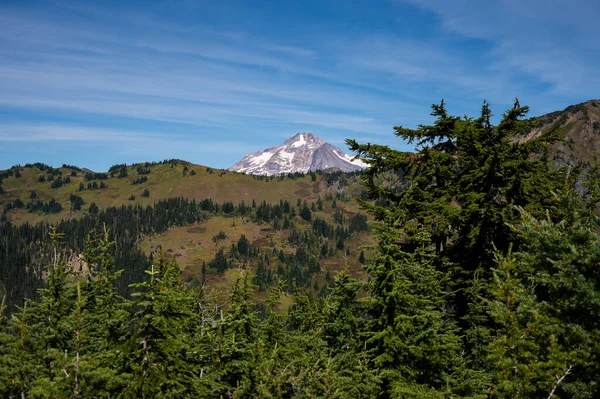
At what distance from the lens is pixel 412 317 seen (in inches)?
573

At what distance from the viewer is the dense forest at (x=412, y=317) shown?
30.8 feet

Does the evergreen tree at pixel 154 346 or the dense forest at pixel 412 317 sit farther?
the evergreen tree at pixel 154 346

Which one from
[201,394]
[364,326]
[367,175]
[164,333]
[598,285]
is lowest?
[201,394]

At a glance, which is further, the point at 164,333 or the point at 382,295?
the point at 382,295

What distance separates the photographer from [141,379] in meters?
10.4

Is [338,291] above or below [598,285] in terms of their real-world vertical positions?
below

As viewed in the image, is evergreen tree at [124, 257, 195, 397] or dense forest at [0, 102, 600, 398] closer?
dense forest at [0, 102, 600, 398]

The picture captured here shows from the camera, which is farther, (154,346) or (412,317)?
(412,317)

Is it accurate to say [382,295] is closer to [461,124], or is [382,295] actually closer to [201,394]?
[201,394]

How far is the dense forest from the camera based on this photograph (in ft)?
30.8

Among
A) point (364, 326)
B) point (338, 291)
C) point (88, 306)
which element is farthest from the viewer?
point (338, 291)

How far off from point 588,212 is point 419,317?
22.4 ft

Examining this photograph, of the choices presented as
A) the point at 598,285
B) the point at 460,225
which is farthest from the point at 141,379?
the point at 460,225

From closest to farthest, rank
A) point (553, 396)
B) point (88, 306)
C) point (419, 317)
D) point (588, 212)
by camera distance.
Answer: point (553, 396) < point (588, 212) < point (419, 317) < point (88, 306)
